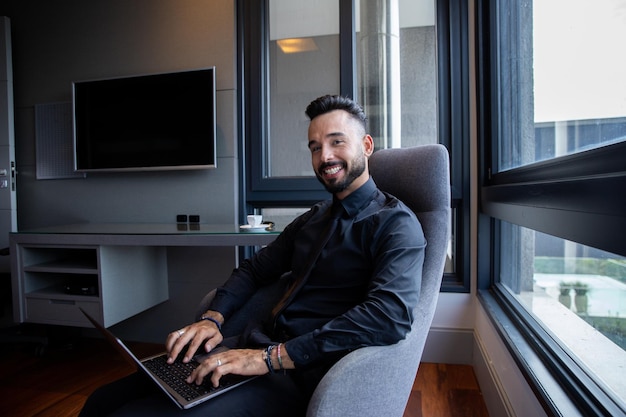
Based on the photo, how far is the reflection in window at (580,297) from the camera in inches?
39.2

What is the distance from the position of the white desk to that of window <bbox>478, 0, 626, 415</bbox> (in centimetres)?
116

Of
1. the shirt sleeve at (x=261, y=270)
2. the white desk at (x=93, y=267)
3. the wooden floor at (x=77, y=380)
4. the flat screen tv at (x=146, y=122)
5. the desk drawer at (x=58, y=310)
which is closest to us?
the shirt sleeve at (x=261, y=270)

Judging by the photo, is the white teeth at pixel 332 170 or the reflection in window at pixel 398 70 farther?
the reflection in window at pixel 398 70

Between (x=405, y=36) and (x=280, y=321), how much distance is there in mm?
1957

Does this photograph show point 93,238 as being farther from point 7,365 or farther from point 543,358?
point 543,358

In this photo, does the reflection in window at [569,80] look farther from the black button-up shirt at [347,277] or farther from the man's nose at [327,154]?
the man's nose at [327,154]

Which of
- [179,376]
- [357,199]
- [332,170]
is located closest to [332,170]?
[332,170]

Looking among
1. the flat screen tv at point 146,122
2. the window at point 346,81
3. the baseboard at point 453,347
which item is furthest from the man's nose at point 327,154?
the baseboard at point 453,347

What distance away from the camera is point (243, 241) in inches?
79.4

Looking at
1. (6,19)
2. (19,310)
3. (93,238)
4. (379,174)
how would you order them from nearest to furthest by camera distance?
(379,174), (93,238), (19,310), (6,19)

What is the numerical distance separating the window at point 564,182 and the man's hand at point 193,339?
0.96 m

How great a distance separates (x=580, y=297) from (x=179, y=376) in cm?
120

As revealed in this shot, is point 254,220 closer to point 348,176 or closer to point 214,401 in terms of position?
point 348,176

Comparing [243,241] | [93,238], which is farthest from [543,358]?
[93,238]
